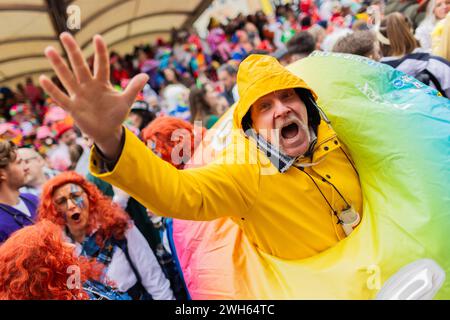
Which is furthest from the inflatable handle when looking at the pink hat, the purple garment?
the pink hat

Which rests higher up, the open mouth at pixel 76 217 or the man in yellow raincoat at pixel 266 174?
the man in yellow raincoat at pixel 266 174

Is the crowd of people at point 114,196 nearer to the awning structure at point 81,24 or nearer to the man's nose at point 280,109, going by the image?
the man's nose at point 280,109

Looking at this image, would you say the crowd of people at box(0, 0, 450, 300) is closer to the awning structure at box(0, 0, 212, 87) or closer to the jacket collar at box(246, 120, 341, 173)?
the jacket collar at box(246, 120, 341, 173)

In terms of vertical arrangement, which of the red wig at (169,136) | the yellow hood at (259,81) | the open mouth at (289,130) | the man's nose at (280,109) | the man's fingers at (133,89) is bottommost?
the red wig at (169,136)

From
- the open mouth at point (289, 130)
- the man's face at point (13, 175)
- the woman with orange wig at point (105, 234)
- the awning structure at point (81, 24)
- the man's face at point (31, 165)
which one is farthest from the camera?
the awning structure at point (81, 24)

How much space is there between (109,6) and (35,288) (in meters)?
7.11

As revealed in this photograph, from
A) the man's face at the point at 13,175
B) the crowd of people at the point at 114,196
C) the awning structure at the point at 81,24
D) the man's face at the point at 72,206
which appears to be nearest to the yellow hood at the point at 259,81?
the crowd of people at the point at 114,196

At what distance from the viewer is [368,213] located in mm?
1754

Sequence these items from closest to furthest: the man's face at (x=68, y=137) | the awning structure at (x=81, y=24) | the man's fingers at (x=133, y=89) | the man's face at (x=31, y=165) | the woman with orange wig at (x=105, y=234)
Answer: the man's fingers at (x=133, y=89)
the woman with orange wig at (x=105, y=234)
the man's face at (x=31, y=165)
the man's face at (x=68, y=137)
the awning structure at (x=81, y=24)

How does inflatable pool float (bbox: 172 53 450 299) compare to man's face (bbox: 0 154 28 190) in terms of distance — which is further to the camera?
man's face (bbox: 0 154 28 190)

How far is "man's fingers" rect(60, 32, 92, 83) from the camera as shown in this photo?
3.75 ft

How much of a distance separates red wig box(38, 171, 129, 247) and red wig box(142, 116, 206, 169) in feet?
1.35

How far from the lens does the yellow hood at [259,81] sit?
1.69 meters

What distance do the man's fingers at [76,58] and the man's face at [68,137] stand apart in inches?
140
